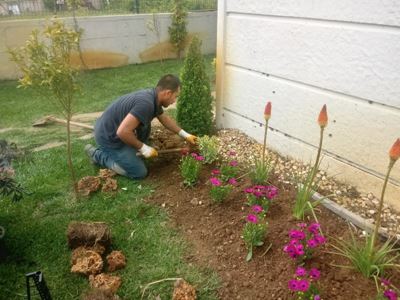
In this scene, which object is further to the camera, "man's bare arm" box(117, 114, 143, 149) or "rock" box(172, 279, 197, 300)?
"man's bare arm" box(117, 114, 143, 149)

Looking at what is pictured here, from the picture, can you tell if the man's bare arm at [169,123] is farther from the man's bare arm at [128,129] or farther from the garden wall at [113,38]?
the garden wall at [113,38]

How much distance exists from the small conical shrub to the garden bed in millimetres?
887

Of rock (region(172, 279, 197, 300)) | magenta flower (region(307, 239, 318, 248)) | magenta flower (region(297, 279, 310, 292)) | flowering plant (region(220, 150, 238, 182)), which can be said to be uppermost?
magenta flower (region(307, 239, 318, 248))

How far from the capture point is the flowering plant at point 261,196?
125 inches

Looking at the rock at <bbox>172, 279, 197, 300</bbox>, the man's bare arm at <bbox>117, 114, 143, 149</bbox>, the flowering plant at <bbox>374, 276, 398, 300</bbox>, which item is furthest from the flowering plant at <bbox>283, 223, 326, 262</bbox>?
the man's bare arm at <bbox>117, 114, 143, 149</bbox>

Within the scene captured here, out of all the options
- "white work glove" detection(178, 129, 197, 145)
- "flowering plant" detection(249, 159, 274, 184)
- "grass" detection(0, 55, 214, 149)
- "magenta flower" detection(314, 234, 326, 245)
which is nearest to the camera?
"magenta flower" detection(314, 234, 326, 245)

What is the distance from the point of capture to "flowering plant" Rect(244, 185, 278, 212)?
3.17m

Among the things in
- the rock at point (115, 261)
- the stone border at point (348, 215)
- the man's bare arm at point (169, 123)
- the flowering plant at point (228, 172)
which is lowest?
the rock at point (115, 261)

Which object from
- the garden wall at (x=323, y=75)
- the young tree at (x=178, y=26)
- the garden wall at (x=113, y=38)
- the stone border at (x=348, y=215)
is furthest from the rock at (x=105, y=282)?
the young tree at (x=178, y=26)

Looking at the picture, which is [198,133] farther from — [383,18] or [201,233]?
[383,18]

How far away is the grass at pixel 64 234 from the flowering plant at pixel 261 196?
0.70m

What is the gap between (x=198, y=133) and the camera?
4805mm

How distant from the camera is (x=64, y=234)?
3.22 metres

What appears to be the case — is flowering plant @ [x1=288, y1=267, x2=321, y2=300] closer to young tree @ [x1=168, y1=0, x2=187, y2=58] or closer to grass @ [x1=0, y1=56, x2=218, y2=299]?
grass @ [x1=0, y1=56, x2=218, y2=299]
